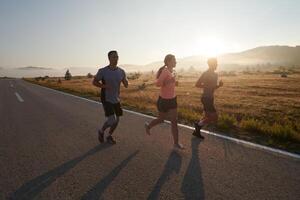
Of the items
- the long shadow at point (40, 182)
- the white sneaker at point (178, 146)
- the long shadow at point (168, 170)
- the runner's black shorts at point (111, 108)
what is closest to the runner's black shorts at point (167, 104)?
the white sneaker at point (178, 146)

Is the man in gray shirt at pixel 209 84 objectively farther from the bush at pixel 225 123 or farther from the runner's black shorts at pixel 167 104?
the bush at pixel 225 123

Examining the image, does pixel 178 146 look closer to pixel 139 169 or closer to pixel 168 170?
pixel 168 170

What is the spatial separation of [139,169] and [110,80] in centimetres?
214

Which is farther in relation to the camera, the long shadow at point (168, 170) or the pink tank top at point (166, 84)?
the pink tank top at point (166, 84)

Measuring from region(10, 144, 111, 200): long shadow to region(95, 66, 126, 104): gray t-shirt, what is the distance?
142cm

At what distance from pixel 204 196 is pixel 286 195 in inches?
39.8

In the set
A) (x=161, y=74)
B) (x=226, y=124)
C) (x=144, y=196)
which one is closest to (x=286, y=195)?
(x=144, y=196)

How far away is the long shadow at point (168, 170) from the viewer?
3582mm

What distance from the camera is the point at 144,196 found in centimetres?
351

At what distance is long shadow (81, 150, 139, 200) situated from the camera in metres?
3.54

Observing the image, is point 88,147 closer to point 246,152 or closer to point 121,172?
point 121,172

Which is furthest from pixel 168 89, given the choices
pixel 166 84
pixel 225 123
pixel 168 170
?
pixel 225 123

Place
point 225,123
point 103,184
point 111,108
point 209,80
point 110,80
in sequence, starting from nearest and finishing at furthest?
point 103,184, point 110,80, point 111,108, point 209,80, point 225,123

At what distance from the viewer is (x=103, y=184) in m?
3.89
